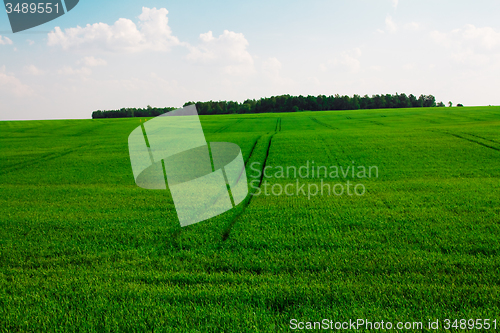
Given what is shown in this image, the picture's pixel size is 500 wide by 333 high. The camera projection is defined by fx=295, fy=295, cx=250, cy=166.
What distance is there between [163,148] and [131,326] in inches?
152

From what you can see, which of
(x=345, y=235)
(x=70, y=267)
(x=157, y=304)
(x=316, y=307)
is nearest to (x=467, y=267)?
(x=345, y=235)

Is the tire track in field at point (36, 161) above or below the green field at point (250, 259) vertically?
above

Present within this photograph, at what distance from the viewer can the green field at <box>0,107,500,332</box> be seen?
4168mm

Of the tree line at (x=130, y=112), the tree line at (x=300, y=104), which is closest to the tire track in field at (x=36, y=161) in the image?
the tree line at (x=130, y=112)

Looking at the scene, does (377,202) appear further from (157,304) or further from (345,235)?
(157,304)

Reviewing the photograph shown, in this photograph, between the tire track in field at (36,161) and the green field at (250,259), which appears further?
the tire track in field at (36,161)

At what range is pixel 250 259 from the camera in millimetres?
5922

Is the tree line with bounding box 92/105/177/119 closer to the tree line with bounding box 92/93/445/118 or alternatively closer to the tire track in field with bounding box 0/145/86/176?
the tree line with bounding box 92/93/445/118

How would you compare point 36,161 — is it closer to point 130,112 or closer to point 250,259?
point 250,259

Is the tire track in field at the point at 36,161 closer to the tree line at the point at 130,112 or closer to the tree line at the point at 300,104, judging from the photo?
the tree line at the point at 130,112

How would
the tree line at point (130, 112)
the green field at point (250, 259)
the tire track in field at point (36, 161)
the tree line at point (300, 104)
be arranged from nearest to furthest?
1. the green field at point (250, 259)
2. the tire track in field at point (36, 161)
3. the tree line at point (130, 112)
4. the tree line at point (300, 104)

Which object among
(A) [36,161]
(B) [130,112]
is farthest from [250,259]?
(B) [130,112]

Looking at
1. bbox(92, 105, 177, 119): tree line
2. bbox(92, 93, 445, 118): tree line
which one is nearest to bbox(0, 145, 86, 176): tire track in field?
bbox(92, 105, 177, 119): tree line

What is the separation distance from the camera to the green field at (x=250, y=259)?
4168 millimetres
